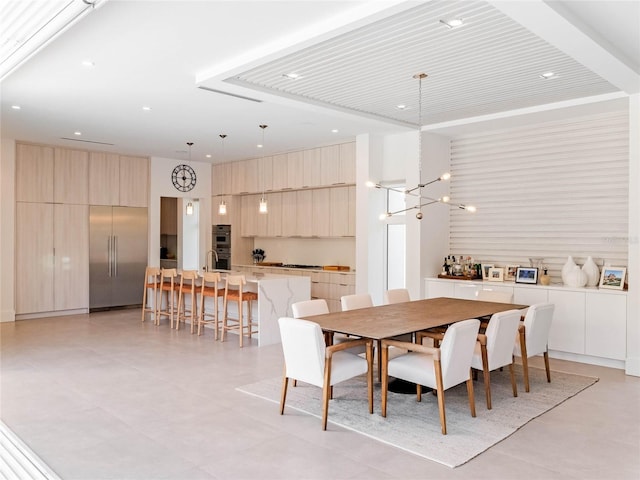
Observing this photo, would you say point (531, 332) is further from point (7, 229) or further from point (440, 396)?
point (7, 229)

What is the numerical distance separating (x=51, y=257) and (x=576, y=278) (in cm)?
800

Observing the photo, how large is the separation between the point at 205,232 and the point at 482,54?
24.8ft

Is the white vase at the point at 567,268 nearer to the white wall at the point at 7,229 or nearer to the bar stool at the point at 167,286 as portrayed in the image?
the bar stool at the point at 167,286

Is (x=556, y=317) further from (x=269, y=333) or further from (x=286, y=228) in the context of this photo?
(x=286, y=228)

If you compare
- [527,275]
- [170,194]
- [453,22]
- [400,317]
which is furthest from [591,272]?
[170,194]

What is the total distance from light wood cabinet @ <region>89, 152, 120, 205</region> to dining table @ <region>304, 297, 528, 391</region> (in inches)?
245

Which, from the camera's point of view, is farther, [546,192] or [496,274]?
[496,274]

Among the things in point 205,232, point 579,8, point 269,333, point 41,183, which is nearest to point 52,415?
point 269,333

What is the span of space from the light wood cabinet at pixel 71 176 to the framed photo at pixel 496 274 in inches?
271

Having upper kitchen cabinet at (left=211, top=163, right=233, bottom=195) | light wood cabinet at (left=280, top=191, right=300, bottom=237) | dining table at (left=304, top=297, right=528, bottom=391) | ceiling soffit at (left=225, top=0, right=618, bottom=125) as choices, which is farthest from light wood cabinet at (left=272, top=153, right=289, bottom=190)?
dining table at (left=304, top=297, right=528, bottom=391)

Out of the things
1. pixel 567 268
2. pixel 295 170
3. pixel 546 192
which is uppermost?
pixel 295 170

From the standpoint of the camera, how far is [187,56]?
4.28 m

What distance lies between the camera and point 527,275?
6.20m

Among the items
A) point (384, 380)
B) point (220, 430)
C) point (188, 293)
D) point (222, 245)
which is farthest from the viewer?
point (222, 245)
